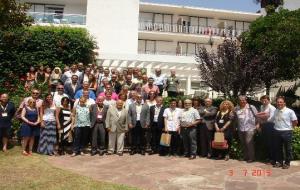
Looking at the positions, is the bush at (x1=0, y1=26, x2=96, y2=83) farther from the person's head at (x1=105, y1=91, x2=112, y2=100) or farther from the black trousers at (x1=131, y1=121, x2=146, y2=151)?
the black trousers at (x1=131, y1=121, x2=146, y2=151)

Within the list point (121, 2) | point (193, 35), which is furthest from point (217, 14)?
point (121, 2)

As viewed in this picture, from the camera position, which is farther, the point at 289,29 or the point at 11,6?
the point at 289,29

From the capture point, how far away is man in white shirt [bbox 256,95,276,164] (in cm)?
1173

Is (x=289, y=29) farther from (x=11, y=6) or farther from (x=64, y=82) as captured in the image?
(x=11, y=6)

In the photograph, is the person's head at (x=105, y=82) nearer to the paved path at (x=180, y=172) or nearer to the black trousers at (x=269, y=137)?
the paved path at (x=180, y=172)

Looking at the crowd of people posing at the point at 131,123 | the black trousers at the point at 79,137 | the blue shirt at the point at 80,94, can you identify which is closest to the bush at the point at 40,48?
the blue shirt at the point at 80,94

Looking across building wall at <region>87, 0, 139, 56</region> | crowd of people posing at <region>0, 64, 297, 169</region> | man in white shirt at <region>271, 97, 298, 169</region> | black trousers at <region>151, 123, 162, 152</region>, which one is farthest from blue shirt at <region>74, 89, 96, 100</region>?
building wall at <region>87, 0, 139, 56</region>

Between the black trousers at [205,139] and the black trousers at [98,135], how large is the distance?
286 centimetres

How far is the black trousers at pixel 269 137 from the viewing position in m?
11.6

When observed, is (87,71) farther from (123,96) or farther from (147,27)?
(147,27)

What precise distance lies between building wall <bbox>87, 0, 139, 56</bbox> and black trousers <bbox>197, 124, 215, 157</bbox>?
17.7 metres

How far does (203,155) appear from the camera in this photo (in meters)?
12.5

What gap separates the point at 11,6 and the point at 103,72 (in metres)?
4.97

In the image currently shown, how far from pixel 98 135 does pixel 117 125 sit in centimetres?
62
